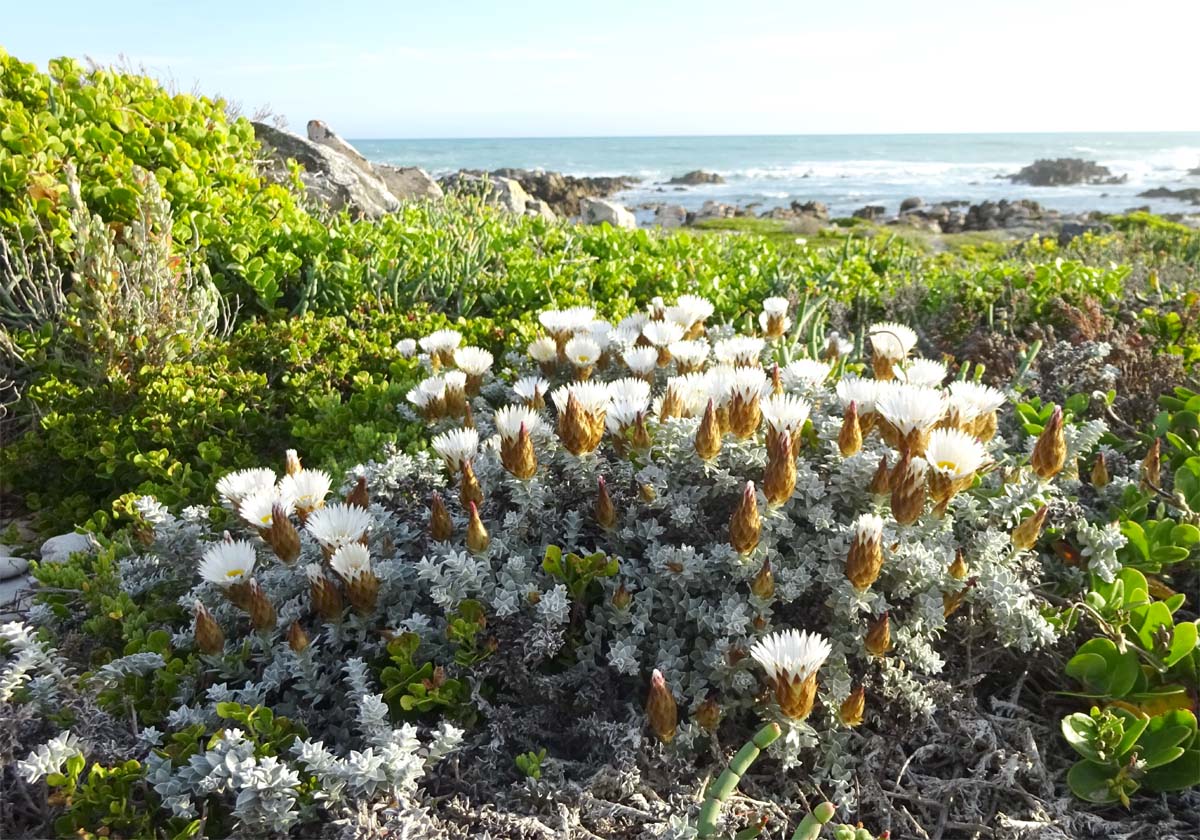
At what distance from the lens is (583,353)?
8.29 feet

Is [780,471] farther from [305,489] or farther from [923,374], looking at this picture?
[305,489]

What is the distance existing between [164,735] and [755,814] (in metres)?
1.21

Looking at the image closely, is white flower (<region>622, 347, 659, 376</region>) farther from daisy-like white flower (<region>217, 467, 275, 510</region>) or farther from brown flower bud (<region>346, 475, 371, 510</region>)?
daisy-like white flower (<region>217, 467, 275, 510</region>)

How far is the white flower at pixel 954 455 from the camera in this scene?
1.76 m

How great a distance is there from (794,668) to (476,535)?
0.74m

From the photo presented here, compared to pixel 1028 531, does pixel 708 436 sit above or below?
above

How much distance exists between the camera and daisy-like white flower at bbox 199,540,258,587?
5.91 ft

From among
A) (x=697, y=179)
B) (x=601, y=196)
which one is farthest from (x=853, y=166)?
(x=601, y=196)

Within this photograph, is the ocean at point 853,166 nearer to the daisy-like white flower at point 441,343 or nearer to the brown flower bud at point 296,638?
the daisy-like white flower at point 441,343

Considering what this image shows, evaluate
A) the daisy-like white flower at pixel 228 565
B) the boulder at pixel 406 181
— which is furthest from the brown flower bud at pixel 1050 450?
the boulder at pixel 406 181

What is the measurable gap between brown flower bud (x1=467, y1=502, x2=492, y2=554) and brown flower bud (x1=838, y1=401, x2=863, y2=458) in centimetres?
86

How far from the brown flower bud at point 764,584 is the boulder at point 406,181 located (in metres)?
7.14

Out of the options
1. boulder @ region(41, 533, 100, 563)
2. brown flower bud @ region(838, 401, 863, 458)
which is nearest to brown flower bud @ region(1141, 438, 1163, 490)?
brown flower bud @ region(838, 401, 863, 458)

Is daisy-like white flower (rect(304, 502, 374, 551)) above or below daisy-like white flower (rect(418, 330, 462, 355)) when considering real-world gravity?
below
